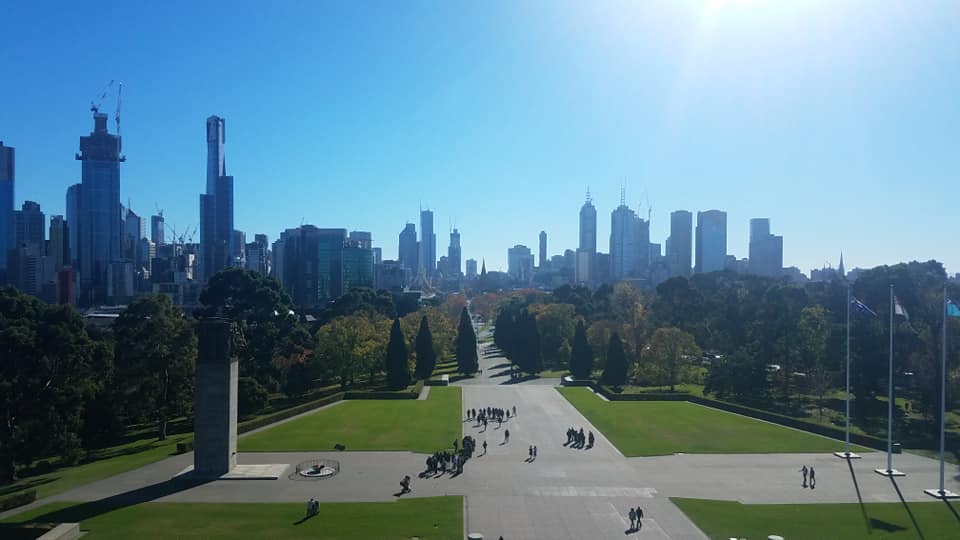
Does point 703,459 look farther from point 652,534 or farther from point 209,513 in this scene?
point 209,513

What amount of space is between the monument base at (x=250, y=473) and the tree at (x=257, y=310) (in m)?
24.2

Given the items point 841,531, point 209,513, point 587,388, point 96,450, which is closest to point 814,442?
point 841,531

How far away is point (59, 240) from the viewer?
171750 mm

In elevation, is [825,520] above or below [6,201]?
below

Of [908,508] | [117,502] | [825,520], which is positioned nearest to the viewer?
[825,520]

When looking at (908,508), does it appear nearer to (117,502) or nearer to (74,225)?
(117,502)

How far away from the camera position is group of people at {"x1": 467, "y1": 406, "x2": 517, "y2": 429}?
4368 cm

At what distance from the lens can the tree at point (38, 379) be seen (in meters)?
31.4

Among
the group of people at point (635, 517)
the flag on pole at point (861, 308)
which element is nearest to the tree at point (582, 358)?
the flag on pole at point (861, 308)

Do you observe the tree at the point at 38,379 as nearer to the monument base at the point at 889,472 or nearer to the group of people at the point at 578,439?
the group of people at the point at 578,439

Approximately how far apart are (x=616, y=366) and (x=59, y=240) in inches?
6623

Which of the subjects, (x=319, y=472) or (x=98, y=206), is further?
(x=98, y=206)

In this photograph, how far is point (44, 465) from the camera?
114 feet

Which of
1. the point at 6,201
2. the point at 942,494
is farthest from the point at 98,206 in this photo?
the point at 942,494
